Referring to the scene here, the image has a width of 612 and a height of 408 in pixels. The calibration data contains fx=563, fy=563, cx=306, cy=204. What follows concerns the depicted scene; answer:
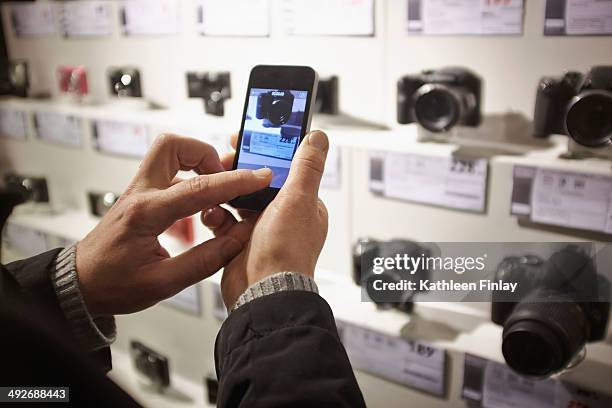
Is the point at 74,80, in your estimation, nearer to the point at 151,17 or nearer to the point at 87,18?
the point at 87,18

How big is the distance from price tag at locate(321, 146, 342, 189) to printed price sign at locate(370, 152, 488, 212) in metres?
0.07

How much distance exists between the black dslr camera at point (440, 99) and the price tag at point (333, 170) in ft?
0.52

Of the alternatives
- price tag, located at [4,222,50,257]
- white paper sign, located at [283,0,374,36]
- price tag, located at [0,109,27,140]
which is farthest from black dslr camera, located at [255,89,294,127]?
price tag, located at [0,109,27,140]

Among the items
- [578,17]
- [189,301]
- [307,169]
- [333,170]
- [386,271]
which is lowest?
[189,301]

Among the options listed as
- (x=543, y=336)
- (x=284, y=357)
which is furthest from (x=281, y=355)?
(x=543, y=336)

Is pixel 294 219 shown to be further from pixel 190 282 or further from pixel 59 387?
pixel 59 387

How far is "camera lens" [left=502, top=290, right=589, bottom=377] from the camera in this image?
703 millimetres

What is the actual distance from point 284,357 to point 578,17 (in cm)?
63

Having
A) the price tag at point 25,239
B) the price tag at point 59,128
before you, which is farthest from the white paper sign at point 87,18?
the price tag at point 25,239

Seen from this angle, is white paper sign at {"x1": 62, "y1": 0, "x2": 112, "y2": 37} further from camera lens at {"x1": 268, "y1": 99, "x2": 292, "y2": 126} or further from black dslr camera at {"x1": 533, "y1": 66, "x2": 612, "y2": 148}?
black dslr camera at {"x1": 533, "y1": 66, "x2": 612, "y2": 148}

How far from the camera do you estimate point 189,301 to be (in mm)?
1271

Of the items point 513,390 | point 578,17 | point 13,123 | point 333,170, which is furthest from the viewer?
point 13,123

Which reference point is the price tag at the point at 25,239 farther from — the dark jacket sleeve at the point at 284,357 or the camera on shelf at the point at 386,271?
the dark jacket sleeve at the point at 284,357

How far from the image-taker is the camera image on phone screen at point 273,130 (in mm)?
639
